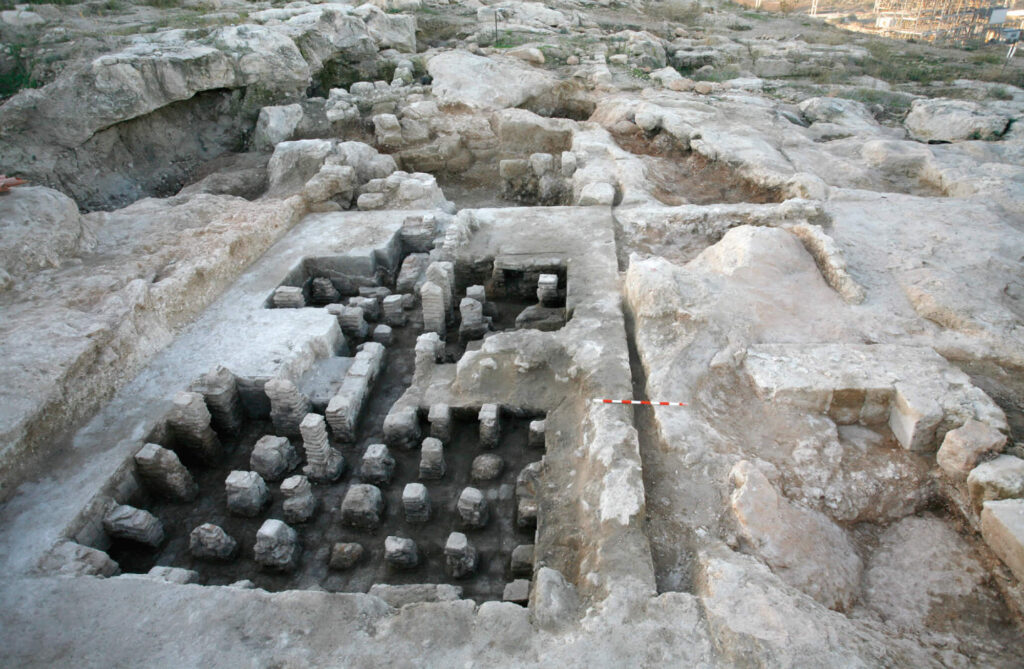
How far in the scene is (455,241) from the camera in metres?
6.00

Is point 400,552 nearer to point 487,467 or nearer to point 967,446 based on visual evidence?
point 487,467

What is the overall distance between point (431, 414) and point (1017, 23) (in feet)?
98.7

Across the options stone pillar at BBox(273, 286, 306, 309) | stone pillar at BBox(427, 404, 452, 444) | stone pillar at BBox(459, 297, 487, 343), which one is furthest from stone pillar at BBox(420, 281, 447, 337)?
stone pillar at BBox(427, 404, 452, 444)

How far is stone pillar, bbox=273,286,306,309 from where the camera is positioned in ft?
17.6

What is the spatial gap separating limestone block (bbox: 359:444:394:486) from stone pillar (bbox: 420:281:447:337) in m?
1.56

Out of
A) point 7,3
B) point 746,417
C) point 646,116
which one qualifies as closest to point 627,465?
point 746,417

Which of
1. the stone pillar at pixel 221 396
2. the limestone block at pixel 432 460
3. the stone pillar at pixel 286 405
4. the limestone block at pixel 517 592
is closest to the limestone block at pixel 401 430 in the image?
the limestone block at pixel 432 460

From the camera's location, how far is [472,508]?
3.54 m

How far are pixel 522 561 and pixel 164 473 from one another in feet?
7.51

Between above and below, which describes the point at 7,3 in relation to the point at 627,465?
above

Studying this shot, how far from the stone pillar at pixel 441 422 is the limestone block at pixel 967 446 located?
2.91 metres

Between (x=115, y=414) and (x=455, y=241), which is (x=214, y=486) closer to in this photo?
(x=115, y=414)

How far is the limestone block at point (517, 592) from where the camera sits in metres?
3.01

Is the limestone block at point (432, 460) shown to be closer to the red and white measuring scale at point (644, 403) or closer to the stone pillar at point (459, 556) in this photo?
the stone pillar at point (459, 556)
